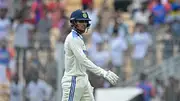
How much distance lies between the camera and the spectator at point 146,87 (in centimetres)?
1914

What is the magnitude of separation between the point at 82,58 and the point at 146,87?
7902 millimetres

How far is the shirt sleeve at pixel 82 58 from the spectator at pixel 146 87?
7.54 m

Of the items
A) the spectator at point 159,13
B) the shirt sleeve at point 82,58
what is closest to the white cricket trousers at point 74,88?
the shirt sleeve at point 82,58

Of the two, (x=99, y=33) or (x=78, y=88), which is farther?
(x=99, y=33)

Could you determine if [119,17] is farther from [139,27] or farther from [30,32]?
[30,32]

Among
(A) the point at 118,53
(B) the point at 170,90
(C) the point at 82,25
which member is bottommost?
(B) the point at 170,90

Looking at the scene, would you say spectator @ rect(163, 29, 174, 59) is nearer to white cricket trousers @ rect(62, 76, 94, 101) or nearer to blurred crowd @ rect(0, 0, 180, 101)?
blurred crowd @ rect(0, 0, 180, 101)

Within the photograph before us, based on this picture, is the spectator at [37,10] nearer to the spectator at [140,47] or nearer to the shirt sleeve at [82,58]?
the spectator at [140,47]

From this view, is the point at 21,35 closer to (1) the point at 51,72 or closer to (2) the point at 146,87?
(1) the point at 51,72

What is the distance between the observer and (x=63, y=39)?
19.5m

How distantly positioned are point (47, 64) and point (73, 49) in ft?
21.8

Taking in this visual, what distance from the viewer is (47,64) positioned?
59.9 ft

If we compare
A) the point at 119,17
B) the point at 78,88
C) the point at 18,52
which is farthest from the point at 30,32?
the point at 78,88

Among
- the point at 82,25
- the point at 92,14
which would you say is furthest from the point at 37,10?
the point at 82,25
